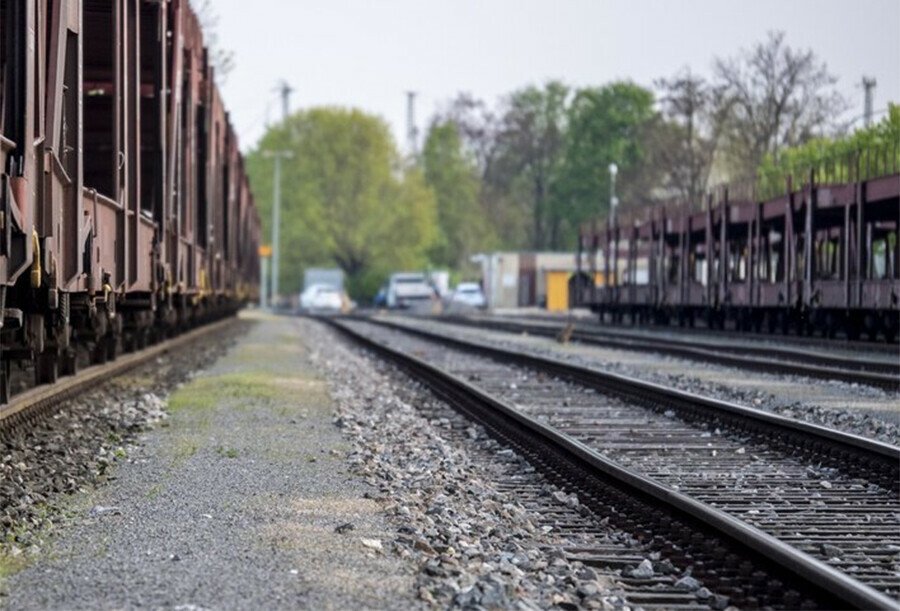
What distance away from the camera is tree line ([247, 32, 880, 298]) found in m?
60.7

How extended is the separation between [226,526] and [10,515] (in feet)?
3.99

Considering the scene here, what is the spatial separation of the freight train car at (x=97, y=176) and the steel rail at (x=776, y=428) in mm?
5417

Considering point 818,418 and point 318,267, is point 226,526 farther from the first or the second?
point 318,267

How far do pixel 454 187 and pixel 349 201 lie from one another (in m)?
22.0

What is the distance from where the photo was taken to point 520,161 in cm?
11225

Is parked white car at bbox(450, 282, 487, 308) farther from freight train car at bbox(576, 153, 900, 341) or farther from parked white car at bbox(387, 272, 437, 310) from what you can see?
freight train car at bbox(576, 153, 900, 341)

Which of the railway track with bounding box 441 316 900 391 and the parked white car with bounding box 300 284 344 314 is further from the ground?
the parked white car with bounding box 300 284 344 314

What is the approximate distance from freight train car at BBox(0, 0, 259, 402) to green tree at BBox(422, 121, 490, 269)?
86853 mm

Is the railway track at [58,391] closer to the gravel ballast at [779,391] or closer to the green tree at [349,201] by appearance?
the gravel ballast at [779,391]

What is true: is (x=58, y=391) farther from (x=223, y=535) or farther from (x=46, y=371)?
(x=223, y=535)

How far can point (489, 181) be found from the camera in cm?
11519

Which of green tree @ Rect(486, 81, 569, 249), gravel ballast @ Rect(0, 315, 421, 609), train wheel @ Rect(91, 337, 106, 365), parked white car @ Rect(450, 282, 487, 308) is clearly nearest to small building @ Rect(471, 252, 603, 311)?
parked white car @ Rect(450, 282, 487, 308)

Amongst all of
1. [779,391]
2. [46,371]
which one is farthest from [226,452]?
[779,391]

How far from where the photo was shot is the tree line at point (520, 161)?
60719 mm
